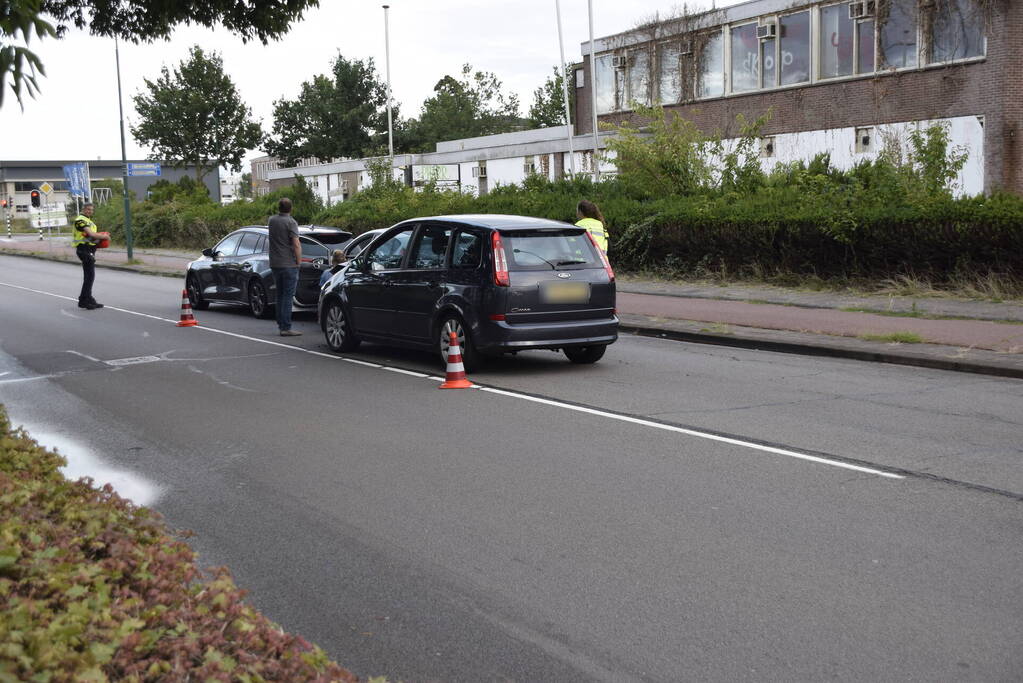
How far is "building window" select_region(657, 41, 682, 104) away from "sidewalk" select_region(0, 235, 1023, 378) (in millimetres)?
18096

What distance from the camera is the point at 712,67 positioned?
1391 inches

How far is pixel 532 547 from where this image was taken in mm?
5414

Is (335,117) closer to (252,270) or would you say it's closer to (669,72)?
(669,72)

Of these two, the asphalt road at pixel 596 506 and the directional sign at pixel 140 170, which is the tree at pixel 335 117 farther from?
the asphalt road at pixel 596 506

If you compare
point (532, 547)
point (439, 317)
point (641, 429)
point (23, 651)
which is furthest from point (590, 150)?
point (23, 651)

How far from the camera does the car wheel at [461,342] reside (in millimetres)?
11080

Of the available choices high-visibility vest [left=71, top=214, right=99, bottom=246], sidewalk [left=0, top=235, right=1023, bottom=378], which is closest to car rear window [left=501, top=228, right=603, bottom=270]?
sidewalk [left=0, top=235, right=1023, bottom=378]

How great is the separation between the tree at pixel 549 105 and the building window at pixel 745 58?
62.5 meters

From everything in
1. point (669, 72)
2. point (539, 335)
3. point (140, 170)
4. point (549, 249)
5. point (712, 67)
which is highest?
point (669, 72)

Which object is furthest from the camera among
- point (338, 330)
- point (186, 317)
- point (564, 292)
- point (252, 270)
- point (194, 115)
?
point (194, 115)

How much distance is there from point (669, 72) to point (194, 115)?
40154 millimetres

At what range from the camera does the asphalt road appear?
4219 millimetres

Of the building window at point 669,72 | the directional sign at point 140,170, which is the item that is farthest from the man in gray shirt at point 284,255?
the directional sign at point 140,170

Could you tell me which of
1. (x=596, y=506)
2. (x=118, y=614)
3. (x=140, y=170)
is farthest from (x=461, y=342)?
(x=140, y=170)
